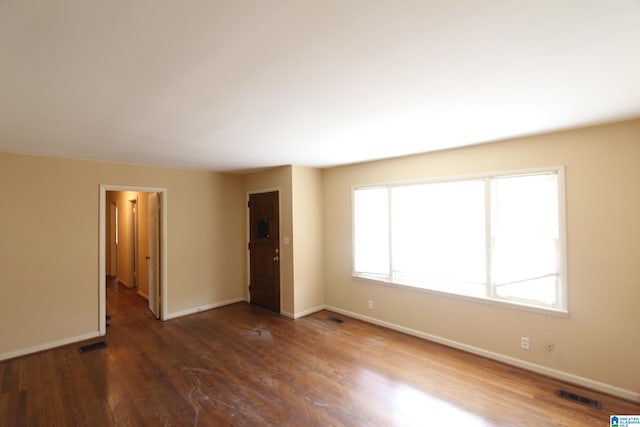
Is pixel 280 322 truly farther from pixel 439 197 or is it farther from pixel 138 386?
pixel 439 197

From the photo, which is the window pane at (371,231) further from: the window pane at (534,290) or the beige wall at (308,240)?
the window pane at (534,290)

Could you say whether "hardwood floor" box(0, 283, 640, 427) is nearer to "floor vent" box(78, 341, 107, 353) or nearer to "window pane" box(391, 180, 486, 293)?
"floor vent" box(78, 341, 107, 353)

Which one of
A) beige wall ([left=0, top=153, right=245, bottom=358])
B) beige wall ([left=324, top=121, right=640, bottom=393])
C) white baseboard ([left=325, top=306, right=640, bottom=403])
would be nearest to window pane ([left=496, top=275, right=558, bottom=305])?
beige wall ([left=324, top=121, right=640, bottom=393])

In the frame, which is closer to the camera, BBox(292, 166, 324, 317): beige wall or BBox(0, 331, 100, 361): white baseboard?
BBox(0, 331, 100, 361): white baseboard

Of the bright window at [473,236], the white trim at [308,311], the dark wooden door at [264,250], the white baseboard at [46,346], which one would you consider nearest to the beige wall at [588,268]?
the bright window at [473,236]

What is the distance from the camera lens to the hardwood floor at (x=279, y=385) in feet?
7.85

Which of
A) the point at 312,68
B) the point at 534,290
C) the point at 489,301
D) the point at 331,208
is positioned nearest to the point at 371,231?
the point at 331,208

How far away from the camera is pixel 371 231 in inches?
180

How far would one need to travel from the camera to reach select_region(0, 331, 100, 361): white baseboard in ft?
11.4

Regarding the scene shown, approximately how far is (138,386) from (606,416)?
419cm

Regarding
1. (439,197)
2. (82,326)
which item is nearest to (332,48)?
(439,197)

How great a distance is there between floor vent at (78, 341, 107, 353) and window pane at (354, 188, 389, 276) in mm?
3678

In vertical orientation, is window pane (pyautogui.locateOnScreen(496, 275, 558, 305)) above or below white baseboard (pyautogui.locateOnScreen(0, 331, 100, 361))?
above

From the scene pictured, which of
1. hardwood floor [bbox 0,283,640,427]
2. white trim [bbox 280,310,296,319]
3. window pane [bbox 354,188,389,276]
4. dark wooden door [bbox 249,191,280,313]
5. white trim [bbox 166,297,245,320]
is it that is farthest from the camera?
dark wooden door [bbox 249,191,280,313]
